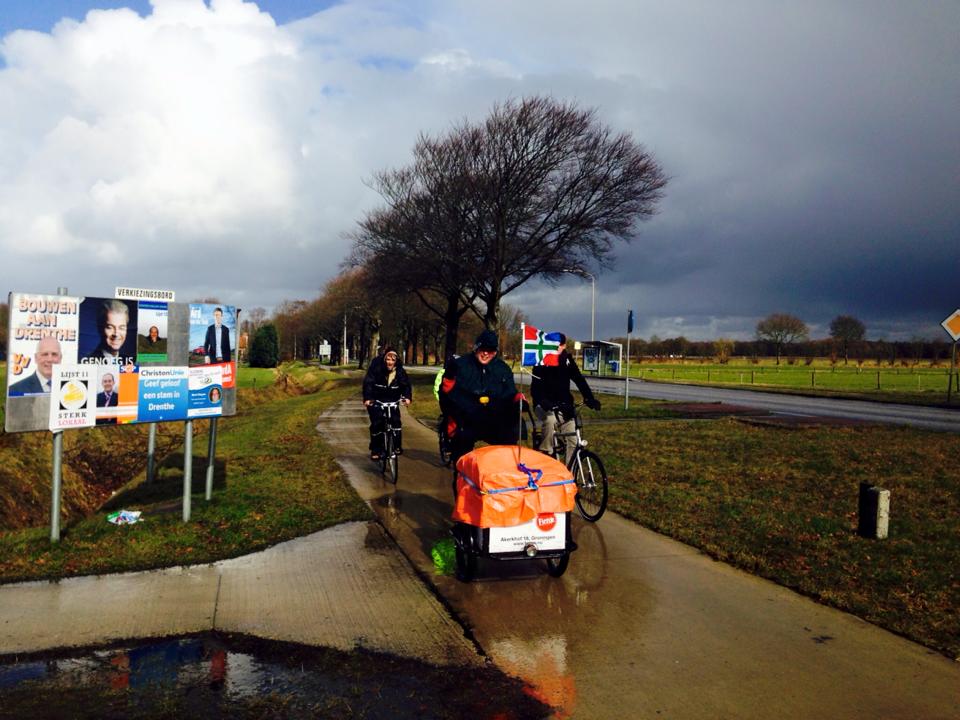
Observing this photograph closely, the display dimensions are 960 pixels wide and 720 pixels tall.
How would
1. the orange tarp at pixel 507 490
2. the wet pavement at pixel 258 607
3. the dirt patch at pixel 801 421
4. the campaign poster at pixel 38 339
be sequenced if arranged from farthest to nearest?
1. the dirt patch at pixel 801 421
2. the campaign poster at pixel 38 339
3. the orange tarp at pixel 507 490
4. the wet pavement at pixel 258 607

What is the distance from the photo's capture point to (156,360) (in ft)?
24.6

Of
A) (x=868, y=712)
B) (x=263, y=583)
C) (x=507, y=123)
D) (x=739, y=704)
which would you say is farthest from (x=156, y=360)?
(x=507, y=123)

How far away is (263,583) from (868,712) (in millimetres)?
4152

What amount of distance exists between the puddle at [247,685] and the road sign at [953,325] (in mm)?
23532

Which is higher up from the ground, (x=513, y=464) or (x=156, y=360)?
(x=156, y=360)

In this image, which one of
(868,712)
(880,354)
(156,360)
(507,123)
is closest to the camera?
(868,712)

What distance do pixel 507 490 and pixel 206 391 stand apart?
3.96 metres

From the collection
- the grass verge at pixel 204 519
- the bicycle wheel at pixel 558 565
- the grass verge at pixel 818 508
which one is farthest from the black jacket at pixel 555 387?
the bicycle wheel at pixel 558 565

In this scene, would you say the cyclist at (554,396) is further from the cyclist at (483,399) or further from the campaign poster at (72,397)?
the campaign poster at (72,397)

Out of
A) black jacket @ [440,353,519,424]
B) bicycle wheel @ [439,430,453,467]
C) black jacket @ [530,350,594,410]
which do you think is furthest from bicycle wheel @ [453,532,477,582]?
bicycle wheel @ [439,430,453,467]

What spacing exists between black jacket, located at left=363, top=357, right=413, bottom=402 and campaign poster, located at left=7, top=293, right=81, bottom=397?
4.24 meters

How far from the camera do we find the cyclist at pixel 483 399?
670 centimetres

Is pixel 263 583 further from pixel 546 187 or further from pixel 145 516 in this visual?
pixel 546 187

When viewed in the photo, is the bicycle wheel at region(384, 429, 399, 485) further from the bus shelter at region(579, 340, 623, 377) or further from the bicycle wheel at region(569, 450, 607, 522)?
the bus shelter at region(579, 340, 623, 377)
